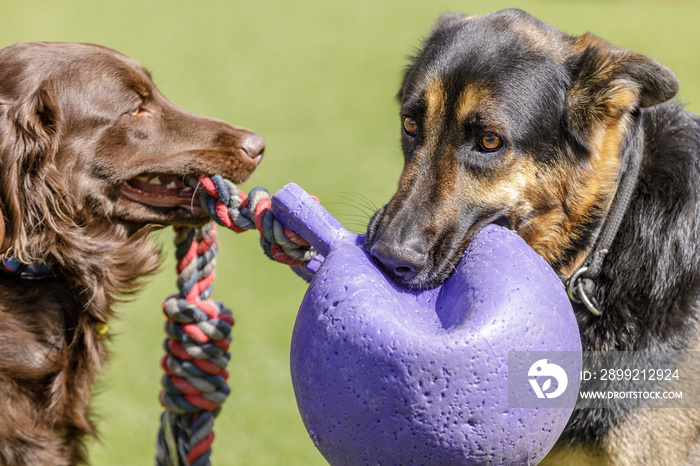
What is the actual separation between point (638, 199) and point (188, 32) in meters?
15.8

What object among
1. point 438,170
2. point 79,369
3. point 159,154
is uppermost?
point 438,170

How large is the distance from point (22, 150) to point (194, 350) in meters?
1.22

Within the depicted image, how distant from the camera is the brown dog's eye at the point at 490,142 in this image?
301 centimetres

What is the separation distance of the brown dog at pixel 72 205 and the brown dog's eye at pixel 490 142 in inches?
48.5

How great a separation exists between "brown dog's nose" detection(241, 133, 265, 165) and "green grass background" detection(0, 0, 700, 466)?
561 millimetres

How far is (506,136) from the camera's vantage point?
3.00m

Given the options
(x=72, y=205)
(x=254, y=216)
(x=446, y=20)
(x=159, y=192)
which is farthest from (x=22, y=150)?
(x=446, y=20)

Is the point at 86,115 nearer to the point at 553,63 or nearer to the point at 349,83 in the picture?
the point at 553,63

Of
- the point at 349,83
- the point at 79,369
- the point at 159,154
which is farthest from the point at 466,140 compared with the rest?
the point at 349,83

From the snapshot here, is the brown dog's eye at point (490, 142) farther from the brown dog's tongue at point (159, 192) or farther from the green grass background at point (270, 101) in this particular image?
the brown dog's tongue at point (159, 192)

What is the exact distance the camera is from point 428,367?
7.32 ft

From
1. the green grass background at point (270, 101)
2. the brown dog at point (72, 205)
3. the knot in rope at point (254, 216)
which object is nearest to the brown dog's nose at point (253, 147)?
the brown dog at point (72, 205)

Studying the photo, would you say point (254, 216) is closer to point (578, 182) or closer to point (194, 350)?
point (194, 350)

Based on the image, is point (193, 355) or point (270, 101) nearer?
point (193, 355)
